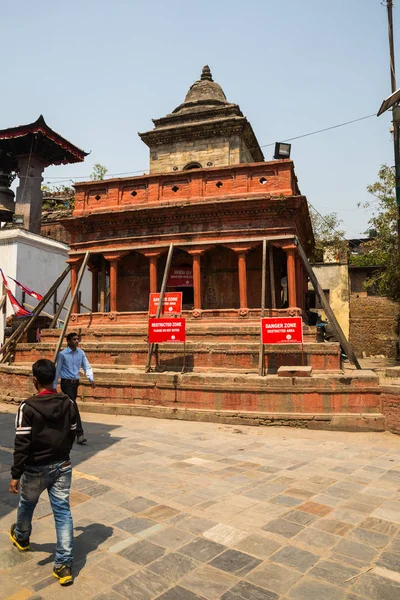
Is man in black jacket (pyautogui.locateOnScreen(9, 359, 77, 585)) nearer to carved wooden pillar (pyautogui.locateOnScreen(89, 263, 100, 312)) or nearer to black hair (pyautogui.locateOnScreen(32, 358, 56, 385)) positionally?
black hair (pyautogui.locateOnScreen(32, 358, 56, 385))

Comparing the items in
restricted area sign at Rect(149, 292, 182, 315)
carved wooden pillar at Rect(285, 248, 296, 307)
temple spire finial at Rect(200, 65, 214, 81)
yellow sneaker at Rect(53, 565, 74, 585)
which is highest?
temple spire finial at Rect(200, 65, 214, 81)

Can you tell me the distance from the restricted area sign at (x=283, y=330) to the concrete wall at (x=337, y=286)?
17397 mm

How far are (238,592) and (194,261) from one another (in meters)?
12.4

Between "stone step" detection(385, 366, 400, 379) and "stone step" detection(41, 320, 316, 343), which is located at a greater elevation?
"stone step" detection(41, 320, 316, 343)

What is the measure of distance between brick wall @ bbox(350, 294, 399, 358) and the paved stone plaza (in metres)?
23.7

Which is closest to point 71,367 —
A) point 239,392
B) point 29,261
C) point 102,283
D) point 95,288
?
point 239,392

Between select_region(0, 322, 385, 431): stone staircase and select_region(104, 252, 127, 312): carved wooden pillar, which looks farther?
select_region(104, 252, 127, 312): carved wooden pillar

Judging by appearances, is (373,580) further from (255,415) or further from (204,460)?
(255,415)

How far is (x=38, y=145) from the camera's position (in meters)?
34.1

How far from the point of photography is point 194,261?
15.1 metres

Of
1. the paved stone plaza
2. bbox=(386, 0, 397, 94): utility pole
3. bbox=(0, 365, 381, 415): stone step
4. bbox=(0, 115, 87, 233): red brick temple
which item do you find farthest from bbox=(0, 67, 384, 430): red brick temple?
bbox=(0, 115, 87, 233): red brick temple

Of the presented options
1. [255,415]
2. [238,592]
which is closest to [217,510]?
[238,592]

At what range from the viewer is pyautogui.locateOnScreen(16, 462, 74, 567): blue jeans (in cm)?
345

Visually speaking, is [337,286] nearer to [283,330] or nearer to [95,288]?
[95,288]
